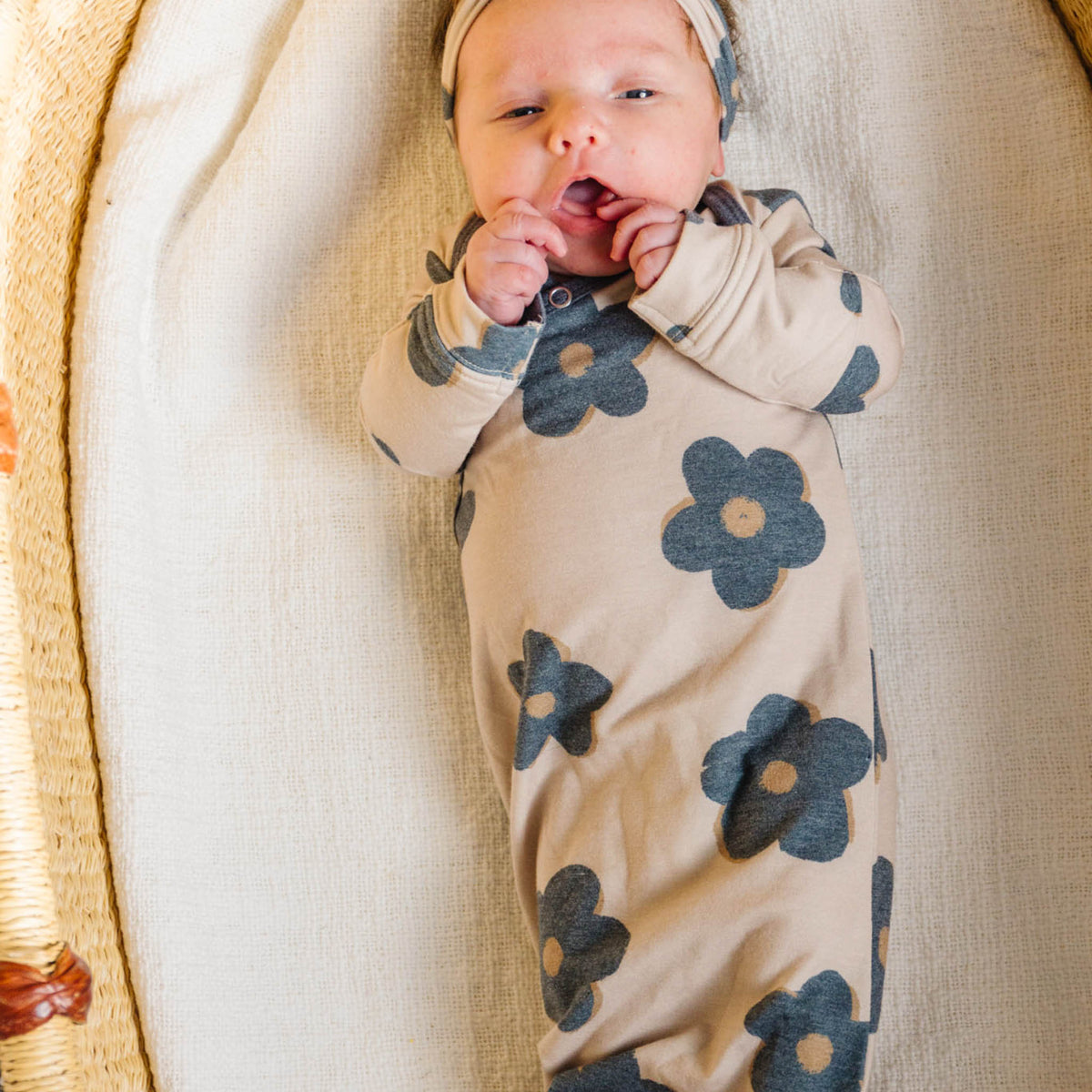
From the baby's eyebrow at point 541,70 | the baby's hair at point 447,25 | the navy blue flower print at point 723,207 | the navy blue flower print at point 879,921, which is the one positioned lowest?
the navy blue flower print at point 879,921

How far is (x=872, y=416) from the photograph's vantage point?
127 centimetres

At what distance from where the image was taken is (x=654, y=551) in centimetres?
102

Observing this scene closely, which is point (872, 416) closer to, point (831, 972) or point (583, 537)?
point (583, 537)

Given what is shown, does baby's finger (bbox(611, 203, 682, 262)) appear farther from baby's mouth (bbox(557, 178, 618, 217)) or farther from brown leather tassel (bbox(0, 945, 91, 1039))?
brown leather tassel (bbox(0, 945, 91, 1039))

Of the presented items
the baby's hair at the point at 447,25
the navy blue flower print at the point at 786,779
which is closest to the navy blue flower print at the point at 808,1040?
the navy blue flower print at the point at 786,779

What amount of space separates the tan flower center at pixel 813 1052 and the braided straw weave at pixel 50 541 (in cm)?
57

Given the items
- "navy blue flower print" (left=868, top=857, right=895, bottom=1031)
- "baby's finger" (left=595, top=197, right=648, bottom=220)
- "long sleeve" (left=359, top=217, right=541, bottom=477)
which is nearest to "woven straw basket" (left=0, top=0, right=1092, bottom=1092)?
"long sleeve" (left=359, top=217, right=541, bottom=477)

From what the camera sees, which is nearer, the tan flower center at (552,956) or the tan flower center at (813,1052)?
the tan flower center at (813,1052)

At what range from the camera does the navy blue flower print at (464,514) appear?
1.13 meters

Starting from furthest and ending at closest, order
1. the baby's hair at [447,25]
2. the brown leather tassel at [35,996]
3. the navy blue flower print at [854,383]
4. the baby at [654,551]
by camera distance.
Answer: the baby's hair at [447,25] < the navy blue flower print at [854,383] < the baby at [654,551] < the brown leather tassel at [35,996]

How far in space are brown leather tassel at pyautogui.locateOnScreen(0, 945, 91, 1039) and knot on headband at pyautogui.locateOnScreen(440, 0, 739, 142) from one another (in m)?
0.87

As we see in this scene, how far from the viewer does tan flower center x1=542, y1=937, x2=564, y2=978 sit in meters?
1.02

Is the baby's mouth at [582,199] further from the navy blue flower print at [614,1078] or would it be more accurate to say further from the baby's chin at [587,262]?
the navy blue flower print at [614,1078]

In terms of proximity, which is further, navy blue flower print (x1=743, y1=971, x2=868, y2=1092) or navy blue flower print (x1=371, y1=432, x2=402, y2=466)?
navy blue flower print (x1=371, y1=432, x2=402, y2=466)
